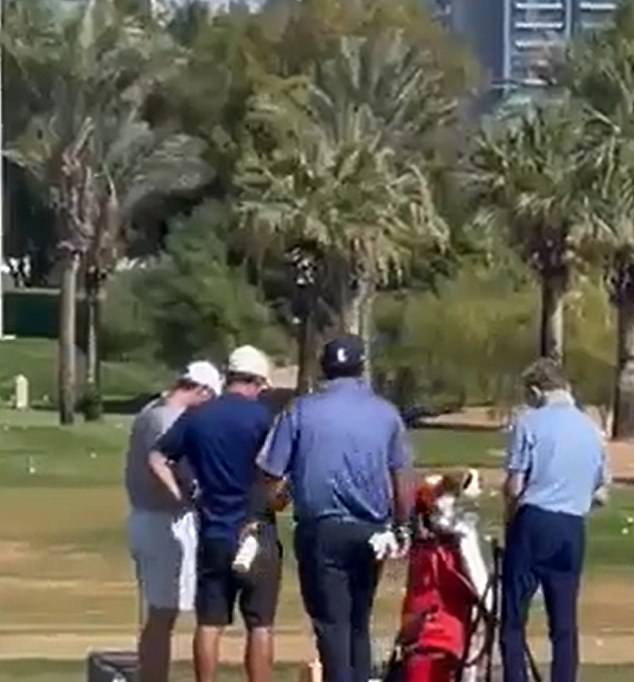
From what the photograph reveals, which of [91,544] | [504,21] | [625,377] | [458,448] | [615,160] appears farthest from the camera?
[504,21]

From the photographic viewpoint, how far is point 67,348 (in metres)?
60.1

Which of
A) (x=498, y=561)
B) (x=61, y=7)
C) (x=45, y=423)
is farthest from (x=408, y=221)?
(x=498, y=561)

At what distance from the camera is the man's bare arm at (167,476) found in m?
14.2

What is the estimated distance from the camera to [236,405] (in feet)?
46.1

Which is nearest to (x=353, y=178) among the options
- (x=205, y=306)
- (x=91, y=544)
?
(x=205, y=306)

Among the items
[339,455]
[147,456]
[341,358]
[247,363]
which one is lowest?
[147,456]

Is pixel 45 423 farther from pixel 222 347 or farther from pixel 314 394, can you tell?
pixel 314 394

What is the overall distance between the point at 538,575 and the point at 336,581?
149 cm

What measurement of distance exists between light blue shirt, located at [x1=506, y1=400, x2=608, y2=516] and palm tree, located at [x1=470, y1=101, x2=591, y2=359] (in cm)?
3931

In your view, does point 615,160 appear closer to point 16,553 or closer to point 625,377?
point 625,377

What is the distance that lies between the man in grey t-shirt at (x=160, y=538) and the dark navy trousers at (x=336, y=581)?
1227mm

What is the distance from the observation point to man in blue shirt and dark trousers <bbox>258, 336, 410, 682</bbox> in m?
13.3

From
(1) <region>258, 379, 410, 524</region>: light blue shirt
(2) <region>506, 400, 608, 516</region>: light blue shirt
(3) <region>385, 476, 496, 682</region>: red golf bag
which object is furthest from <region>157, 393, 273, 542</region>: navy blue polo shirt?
(2) <region>506, 400, 608, 516</region>: light blue shirt

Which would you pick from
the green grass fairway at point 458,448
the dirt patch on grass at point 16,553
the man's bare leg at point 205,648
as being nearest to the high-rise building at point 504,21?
the green grass fairway at point 458,448
